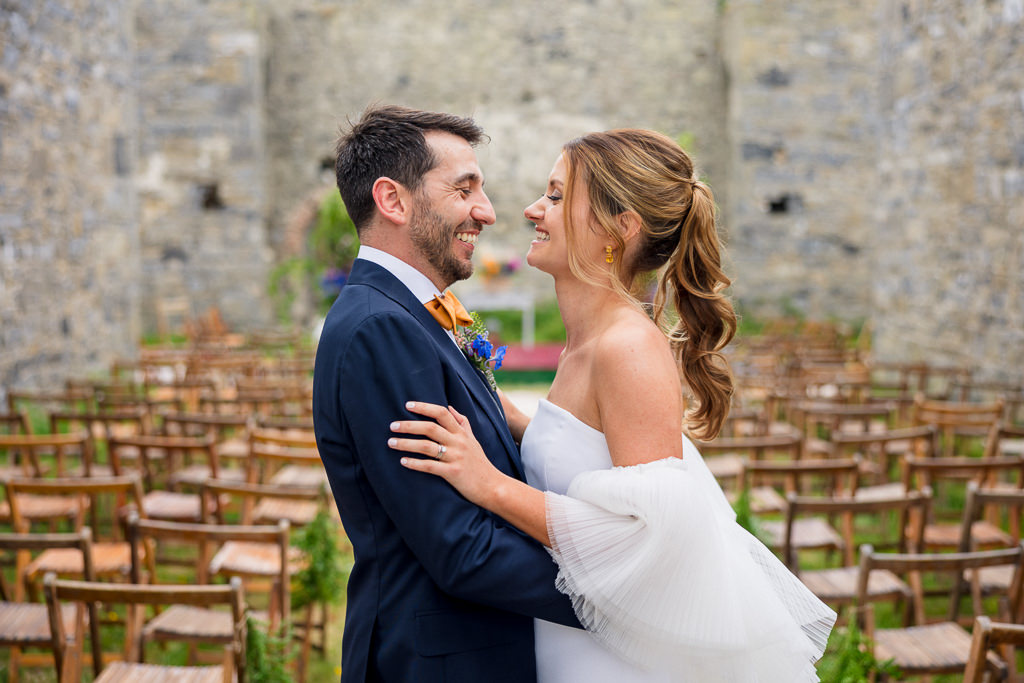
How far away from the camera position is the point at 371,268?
5.88 ft

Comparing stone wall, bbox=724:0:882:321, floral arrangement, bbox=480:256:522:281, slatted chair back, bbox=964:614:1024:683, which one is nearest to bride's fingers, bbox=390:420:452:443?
slatted chair back, bbox=964:614:1024:683

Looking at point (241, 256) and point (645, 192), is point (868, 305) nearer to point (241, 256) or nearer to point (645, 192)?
point (241, 256)

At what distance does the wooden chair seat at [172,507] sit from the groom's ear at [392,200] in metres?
2.72

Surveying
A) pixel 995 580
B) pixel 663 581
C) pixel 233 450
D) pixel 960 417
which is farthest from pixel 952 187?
pixel 663 581

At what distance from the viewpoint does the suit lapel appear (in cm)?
176

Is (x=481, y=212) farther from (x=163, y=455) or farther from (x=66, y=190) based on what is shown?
(x=66, y=190)

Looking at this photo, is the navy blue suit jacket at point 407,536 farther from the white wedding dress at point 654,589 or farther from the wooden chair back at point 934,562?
the wooden chair back at point 934,562

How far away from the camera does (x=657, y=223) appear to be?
77.0 inches

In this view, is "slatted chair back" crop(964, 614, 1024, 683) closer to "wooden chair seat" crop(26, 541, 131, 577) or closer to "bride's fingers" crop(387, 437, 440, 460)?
"bride's fingers" crop(387, 437, 440, 460)

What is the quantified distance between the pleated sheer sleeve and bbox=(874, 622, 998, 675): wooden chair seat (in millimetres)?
1191

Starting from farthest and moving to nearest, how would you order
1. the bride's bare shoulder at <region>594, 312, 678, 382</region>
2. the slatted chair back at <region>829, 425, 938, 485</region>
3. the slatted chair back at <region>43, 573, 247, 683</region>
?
the slatted chair back at <region>829, 425, 938, 485</region>
the slatted chair back at <region>43, 573, 247, 683</region>
the bride's bare shoulder at <region>594, 312, 678, 382</region>

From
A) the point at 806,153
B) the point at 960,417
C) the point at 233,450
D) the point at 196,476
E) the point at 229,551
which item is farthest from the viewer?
the point at 806,153

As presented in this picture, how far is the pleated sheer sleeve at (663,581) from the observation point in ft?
5.50

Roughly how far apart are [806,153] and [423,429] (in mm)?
13998
